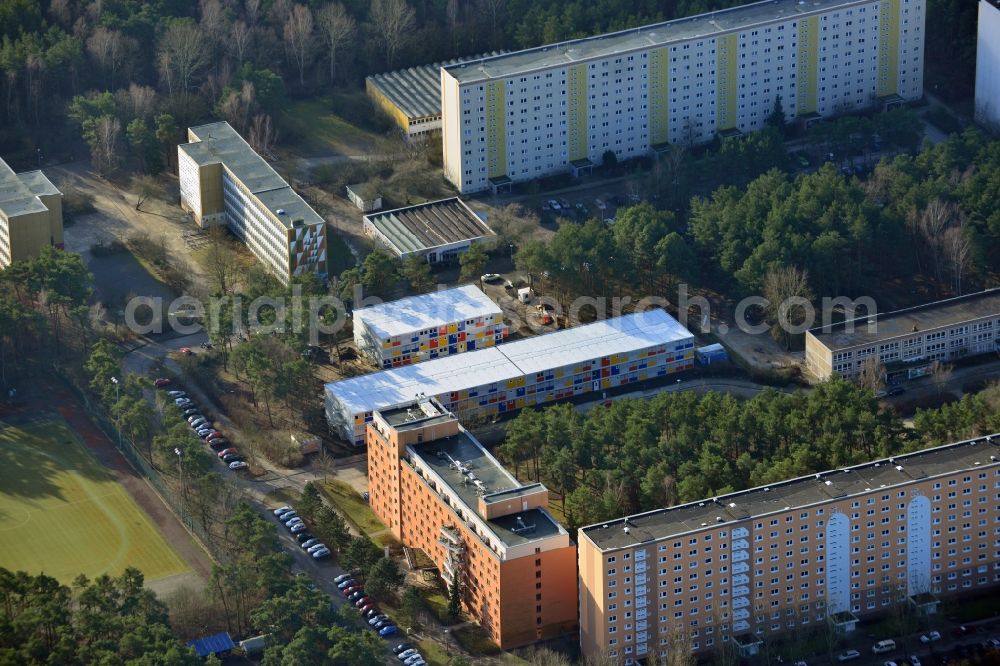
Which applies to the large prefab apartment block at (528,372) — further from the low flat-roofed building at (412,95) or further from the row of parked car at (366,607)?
the low flat-roofed building at (412,95)

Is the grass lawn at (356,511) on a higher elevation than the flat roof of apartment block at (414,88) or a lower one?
lower

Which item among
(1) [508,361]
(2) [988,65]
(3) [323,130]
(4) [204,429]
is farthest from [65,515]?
(2) [988,65]

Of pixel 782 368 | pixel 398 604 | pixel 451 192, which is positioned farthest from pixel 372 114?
pixel 398 604

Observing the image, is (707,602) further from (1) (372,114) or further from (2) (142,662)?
(1) (372,114)

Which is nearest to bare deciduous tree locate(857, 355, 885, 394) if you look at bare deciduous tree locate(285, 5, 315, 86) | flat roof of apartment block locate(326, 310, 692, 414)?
flat roof of apartment block locate(326, 310, 692, 414)

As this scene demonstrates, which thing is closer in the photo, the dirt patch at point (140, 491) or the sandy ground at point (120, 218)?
the dirt patch at point (140, 491)

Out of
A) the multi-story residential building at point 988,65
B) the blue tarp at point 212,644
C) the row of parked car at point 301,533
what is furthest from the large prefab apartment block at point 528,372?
the multi-story residential building at point 988,65
